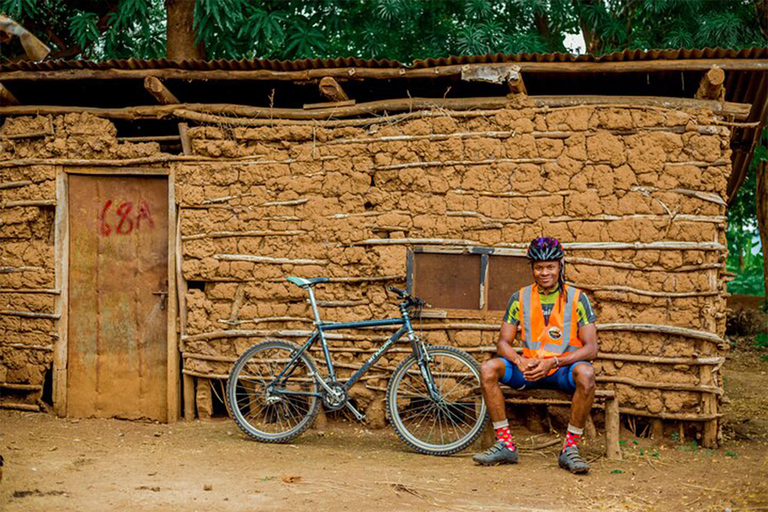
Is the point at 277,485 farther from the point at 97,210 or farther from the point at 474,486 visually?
the point at 97,210

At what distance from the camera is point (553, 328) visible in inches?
219

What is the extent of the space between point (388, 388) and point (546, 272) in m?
1.39

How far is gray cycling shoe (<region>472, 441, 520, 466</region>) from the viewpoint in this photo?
5.47 metres

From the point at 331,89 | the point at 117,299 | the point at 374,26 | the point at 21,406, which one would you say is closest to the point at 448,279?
the point at 331,89

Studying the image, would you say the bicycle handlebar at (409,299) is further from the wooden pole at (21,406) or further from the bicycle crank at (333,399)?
the wooden pole at (21,406)

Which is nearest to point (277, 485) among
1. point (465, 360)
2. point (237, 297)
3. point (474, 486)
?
point (474, 486)

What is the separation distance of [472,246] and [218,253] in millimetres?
2043

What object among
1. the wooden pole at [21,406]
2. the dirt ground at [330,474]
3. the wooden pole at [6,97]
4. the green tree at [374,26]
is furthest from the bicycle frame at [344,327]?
the green tree at [374,26]

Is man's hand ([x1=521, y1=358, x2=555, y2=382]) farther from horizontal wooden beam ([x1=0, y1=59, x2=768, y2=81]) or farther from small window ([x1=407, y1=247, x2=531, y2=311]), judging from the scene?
horizontal wooden beam ([x1=0, y1=59, x2=768, y2=81])

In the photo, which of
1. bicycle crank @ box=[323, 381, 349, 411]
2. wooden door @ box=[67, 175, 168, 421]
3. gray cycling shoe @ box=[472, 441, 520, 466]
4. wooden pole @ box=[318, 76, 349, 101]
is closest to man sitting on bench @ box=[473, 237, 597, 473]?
gray cycling shoe @ box=[472, 441, 520, 466]

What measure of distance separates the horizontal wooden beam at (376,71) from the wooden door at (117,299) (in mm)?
911

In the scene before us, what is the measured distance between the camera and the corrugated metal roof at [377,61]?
602cm

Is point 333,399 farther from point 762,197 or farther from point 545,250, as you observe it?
point 762,197

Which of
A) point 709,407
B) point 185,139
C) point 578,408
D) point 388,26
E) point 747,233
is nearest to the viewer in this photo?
point 578,408
